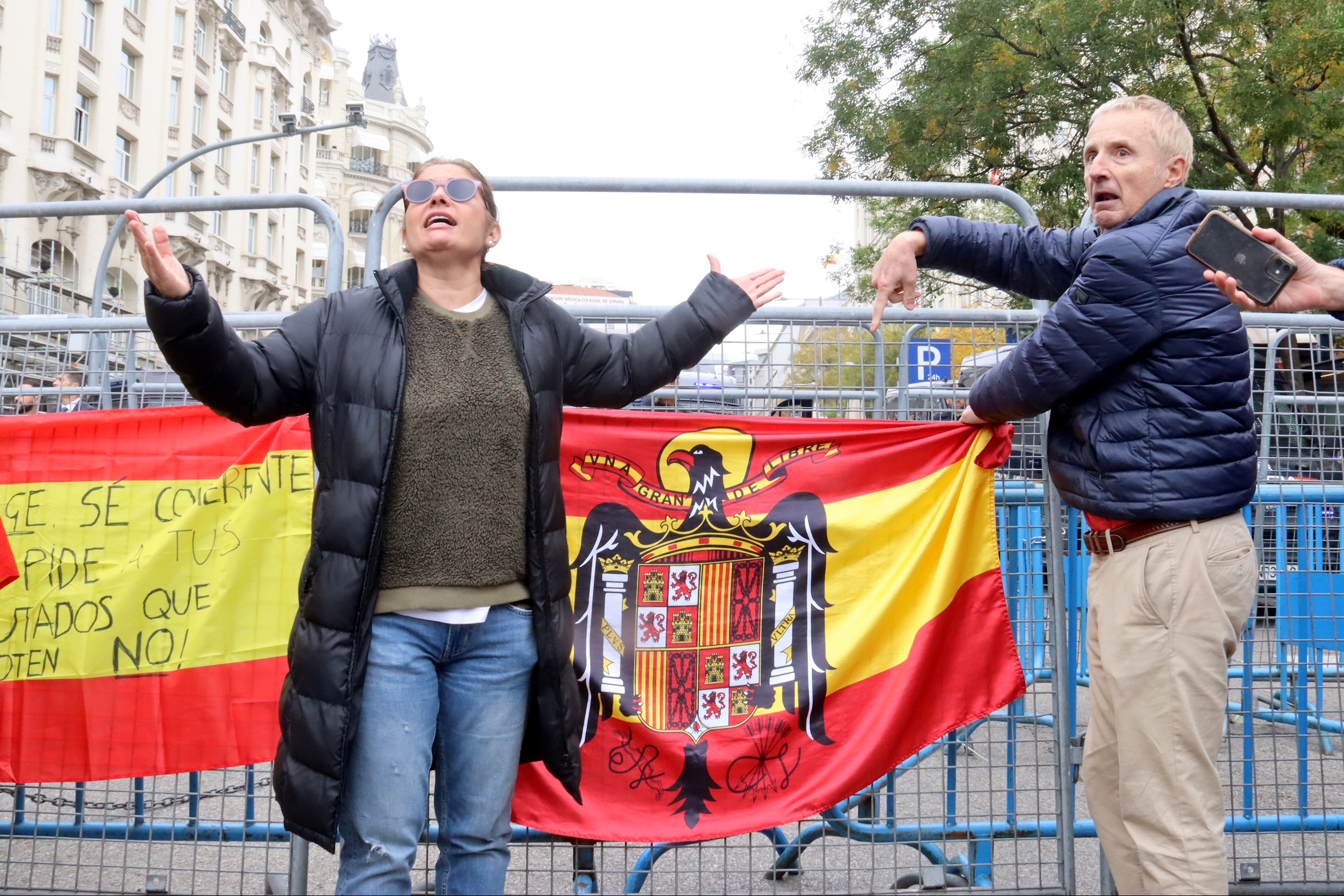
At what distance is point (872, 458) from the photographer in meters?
3.53

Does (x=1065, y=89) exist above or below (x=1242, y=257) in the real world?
above

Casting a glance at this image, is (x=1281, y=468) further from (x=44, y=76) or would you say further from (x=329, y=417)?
(x=44, y=76)

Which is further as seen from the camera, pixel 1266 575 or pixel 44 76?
pixel 44 76

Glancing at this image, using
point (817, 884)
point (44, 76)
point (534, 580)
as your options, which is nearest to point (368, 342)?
point (534, 580)

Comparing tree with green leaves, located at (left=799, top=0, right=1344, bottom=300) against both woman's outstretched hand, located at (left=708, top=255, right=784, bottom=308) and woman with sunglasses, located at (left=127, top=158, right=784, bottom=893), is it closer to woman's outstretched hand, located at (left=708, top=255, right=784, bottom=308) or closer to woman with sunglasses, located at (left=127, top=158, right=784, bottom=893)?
woman's outstretched hand, located at (left=708, top=255, right=784, bottom=308)

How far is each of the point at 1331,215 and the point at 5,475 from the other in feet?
39.6

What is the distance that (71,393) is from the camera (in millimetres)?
3723

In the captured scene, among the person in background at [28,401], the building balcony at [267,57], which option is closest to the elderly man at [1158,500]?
the person in background at [28,401]

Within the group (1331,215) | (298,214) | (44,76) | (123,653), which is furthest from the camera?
(298,214)

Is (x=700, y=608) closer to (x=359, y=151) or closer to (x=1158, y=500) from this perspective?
(x=1158, y=500)

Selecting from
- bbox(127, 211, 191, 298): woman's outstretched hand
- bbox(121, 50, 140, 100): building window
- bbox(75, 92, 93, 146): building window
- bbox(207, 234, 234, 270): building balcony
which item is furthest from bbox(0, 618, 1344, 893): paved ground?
bbox(207, 234, 234, 270): building balcony

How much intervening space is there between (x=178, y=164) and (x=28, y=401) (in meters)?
15.5

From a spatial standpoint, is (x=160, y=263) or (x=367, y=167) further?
(x=367, y=167)

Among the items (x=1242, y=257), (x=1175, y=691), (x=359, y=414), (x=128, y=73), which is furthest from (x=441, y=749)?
(x=128, y=73)
